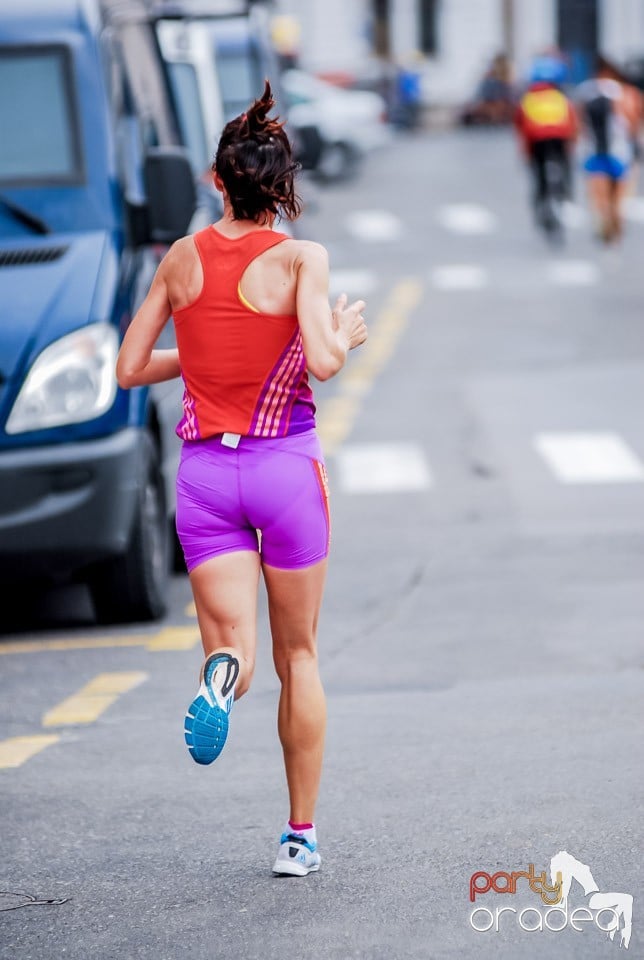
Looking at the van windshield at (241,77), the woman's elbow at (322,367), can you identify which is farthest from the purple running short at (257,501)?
the van windshield at (241,77)

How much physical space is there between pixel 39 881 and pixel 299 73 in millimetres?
39732

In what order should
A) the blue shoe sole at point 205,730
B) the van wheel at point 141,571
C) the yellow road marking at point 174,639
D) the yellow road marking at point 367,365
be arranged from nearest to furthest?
the blue shoe sole at point 205,730 → the yellow road marking at point 174,639 → the van wheel at point 141,571 → the yellow road marking at point 367,365

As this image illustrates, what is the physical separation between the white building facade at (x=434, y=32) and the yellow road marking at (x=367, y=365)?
166 ft

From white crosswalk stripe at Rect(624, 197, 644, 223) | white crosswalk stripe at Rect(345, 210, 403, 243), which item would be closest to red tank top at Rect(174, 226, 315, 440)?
white crosswalk stripe at Rect(345, 210, 403, 243)

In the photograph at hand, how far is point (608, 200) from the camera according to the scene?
1015 inches

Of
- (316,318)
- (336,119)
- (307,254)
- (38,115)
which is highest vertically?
(307,254)

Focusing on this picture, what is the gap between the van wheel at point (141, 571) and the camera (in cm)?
895

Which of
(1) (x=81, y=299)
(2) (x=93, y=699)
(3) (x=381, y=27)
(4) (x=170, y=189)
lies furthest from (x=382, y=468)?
(3) (x=381, y=27)

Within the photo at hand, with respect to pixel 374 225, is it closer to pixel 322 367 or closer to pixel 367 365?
pixel 367 365

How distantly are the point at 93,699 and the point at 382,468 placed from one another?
228 inches

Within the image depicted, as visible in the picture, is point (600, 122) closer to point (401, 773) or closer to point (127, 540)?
point (127, 540)

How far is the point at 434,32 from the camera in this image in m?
75.8

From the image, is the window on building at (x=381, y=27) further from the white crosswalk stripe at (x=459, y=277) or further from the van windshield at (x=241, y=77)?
the van windshield at (x=241, y=77)

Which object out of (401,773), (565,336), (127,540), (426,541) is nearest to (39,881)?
(401,773)
